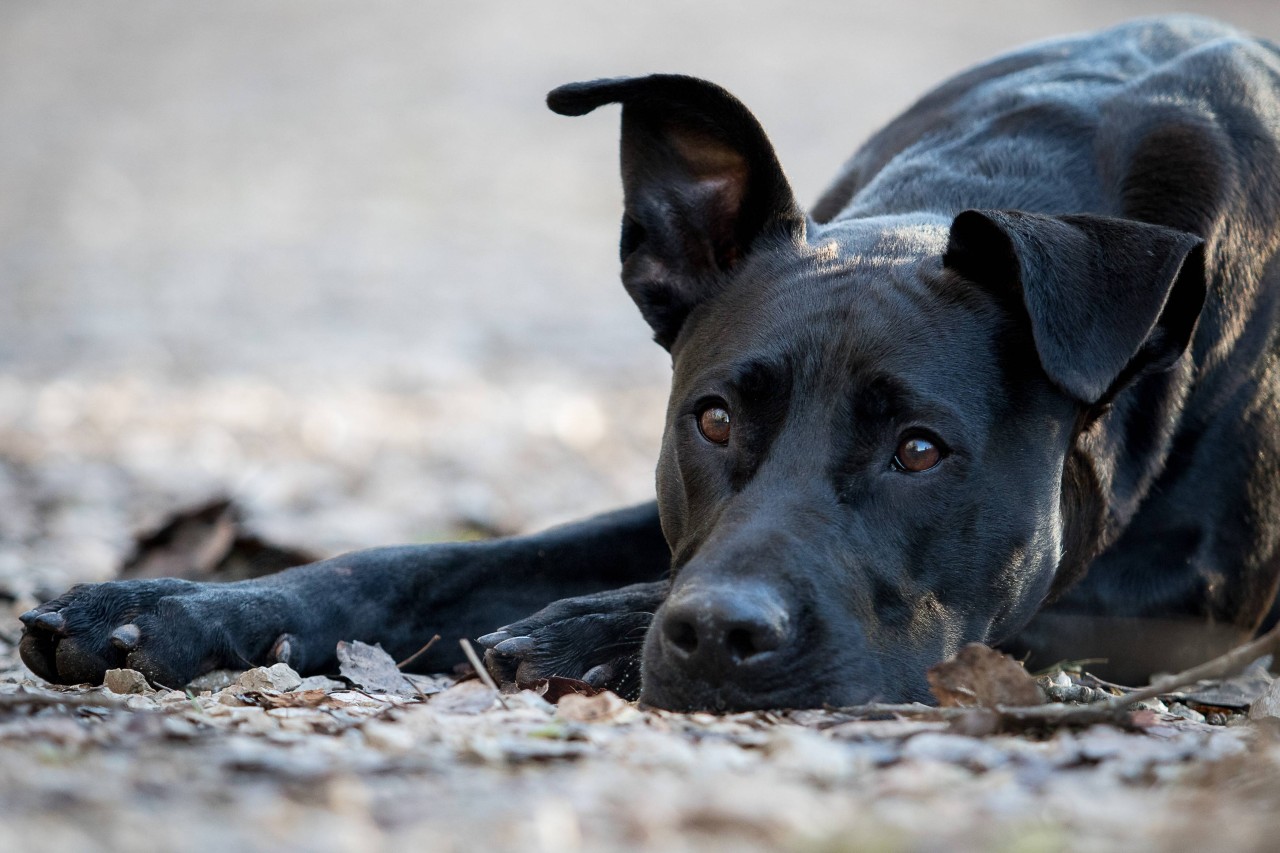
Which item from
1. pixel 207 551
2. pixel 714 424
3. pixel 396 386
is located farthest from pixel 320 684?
pixel 396 386

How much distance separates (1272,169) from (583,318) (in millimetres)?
7778

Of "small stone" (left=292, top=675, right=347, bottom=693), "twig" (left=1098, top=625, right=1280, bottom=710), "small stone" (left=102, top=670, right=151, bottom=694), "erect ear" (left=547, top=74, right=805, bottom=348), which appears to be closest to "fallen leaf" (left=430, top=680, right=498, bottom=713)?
"small stone" (left=292, top=675, right=347, bottom=693)

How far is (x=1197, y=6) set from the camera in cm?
2202

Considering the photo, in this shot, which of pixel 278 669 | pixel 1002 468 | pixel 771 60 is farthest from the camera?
pixel 771 60

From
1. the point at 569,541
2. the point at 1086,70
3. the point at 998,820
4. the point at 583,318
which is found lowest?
the point at 583,318

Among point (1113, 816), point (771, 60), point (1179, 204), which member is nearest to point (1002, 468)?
point (1179, 204)

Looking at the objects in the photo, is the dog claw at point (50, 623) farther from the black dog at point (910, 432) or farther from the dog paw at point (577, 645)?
the dog paw at point (577, 645)

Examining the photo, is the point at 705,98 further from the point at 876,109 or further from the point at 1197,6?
the point at 1197,6

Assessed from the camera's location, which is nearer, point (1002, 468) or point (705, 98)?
point (1002, 468)

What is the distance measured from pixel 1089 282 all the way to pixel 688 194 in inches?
46.6

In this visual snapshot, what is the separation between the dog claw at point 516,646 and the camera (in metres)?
3.16

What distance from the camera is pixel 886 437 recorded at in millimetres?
2945

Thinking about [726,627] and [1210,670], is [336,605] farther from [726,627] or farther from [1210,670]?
[1210,670]

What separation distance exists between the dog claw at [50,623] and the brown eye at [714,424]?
1.51 metres
